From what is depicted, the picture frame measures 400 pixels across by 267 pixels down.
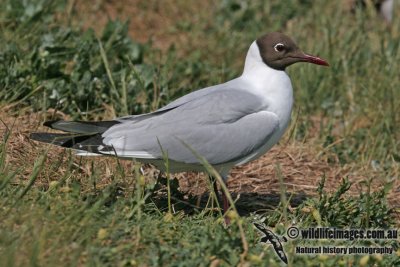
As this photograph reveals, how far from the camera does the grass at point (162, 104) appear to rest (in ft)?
12.8

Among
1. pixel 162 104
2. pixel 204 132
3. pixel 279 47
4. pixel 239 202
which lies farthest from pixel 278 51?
pixel 162 104

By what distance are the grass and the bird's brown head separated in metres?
0.74

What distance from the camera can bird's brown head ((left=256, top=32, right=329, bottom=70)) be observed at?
5199 millimetres

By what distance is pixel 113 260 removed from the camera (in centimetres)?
377

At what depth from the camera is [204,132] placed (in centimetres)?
482

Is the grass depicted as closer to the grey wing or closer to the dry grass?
the dry grass

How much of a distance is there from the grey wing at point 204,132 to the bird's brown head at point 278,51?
402 millimetres

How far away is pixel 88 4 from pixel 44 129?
269cm

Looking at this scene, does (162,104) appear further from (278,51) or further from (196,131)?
(196,131)

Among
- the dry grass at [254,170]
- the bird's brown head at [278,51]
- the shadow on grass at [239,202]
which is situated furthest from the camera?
the bird's brown head at [278,51]

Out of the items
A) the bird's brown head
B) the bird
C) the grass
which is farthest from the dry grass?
the bird's brown head

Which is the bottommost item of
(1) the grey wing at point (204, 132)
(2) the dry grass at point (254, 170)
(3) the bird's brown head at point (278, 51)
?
(2) the dry grass at point (254, 170)

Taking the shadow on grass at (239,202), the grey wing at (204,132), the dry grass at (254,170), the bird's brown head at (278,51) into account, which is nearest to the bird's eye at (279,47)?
the bird's brown head at (278,51)

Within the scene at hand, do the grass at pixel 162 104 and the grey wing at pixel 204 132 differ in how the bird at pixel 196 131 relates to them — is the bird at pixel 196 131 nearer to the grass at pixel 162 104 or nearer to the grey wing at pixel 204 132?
the grey wing at pixel 204 132
